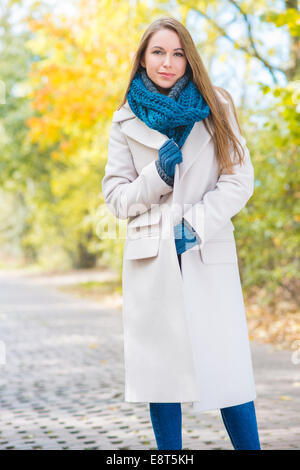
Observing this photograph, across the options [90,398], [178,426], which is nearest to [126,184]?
[178,426]

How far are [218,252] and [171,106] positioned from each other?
0.62m

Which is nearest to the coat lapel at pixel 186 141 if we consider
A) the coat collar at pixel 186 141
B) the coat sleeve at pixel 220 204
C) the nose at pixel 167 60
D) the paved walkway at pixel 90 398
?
the coat collar at pixel 186 141

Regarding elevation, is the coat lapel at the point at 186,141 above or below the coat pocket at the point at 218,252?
above

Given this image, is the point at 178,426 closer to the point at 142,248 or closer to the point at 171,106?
the point at 142,248

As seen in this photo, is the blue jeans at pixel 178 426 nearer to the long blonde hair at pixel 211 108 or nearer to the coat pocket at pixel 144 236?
the coat pocket at pixel 144 236

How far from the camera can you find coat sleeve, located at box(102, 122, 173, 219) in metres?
2.57

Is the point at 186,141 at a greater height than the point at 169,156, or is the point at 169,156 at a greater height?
the point at 186,141

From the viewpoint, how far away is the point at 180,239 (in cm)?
259

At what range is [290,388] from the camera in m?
5.40

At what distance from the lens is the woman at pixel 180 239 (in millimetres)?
2561

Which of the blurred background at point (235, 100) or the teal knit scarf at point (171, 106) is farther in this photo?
the blurred background at point (235, 100)

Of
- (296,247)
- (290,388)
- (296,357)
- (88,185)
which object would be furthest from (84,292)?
(290,388)

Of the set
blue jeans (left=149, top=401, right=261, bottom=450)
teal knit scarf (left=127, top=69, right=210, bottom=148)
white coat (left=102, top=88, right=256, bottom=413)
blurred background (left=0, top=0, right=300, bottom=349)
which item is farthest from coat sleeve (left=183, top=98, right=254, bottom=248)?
blurred background (left=0, top=0, right=300, bottom=349)
